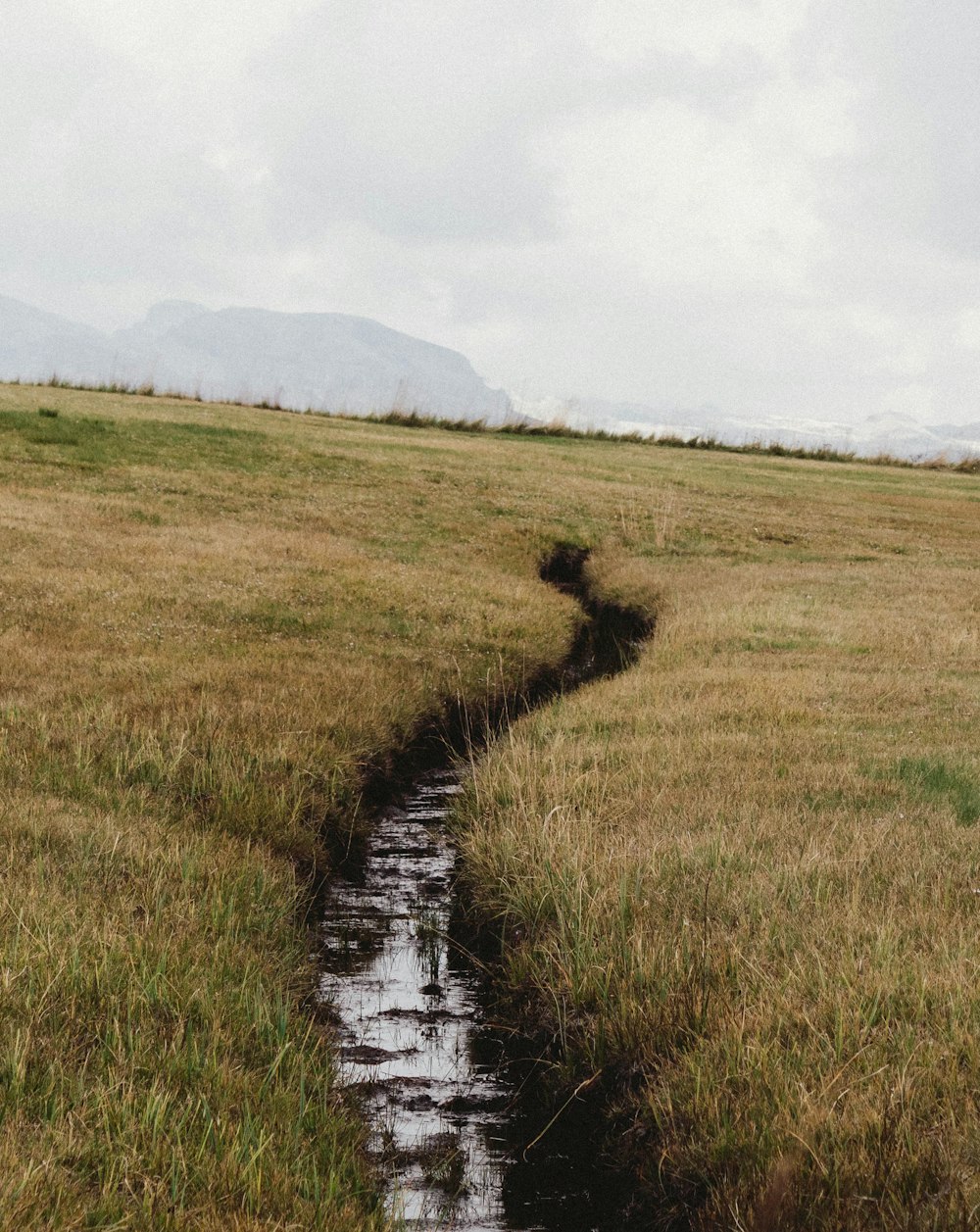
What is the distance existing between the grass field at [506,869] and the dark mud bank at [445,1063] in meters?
0.23

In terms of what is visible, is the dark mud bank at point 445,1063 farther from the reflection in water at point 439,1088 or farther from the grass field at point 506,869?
the grass field at point 506,869

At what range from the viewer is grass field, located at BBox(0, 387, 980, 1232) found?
360 cm

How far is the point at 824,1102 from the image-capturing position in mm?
3836

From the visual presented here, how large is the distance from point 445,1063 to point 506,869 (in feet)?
4.94

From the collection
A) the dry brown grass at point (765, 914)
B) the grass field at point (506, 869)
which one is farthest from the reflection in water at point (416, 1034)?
the dry brown grass at point (765, 914)

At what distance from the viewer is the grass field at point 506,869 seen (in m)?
3.60

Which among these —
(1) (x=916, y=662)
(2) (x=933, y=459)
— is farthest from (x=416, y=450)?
(2) (x=933, y=459)

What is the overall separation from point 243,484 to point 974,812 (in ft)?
60.9

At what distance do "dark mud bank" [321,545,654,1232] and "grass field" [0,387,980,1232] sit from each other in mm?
228

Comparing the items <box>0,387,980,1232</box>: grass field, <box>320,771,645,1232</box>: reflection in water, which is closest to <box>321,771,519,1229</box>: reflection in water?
<box>320,771,645,1232</box>: reflection in water

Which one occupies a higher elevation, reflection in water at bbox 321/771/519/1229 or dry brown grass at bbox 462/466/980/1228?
dry brown grass at bbox 462/466/980/1228

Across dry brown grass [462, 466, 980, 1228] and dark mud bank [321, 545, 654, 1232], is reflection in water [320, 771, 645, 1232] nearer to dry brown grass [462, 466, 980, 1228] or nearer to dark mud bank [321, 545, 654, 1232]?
dark mud bank [321, 545, 654, 1232]

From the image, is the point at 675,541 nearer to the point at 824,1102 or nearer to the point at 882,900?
the point at 882,900

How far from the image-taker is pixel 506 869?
21.5ft
